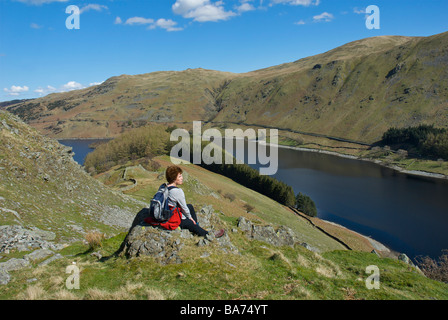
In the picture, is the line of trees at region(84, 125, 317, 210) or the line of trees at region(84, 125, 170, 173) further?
the line of trees at region(84, 125, 170, 173)

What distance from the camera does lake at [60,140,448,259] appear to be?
194 feet

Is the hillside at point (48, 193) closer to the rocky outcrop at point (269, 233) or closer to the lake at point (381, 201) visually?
the rocky outcrop at point (269, 233)

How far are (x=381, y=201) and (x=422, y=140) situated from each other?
74831 mm

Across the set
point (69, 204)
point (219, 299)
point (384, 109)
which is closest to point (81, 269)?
point (219, 299)

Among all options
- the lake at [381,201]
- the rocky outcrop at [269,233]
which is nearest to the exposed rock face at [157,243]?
the rocky outcrop at [269,233]

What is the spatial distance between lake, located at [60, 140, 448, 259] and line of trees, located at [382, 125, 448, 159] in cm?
2194

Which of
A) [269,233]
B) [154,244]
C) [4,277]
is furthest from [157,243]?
[269,233]

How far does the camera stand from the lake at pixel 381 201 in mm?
59125

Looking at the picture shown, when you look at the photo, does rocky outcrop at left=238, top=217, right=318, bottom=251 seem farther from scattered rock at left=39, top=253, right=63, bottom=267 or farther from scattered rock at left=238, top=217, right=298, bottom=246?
scattered rock at left=39, top=253, right=63, bottom=267

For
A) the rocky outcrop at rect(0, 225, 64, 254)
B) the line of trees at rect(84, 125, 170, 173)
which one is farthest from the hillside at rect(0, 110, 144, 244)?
the line of trees at rect(84, 125, 170, 173)
